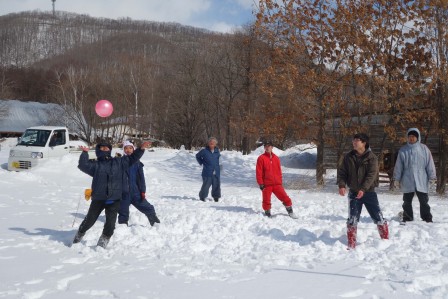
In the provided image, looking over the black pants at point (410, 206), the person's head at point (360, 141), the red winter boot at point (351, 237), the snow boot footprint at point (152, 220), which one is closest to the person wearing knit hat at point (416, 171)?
the black pants at point (410, 206)

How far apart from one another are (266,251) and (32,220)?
17.0ft

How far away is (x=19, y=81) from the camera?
78.1m

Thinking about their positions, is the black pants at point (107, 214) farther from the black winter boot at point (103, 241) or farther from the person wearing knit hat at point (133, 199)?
the person wearing knit hat at point (133, 199)

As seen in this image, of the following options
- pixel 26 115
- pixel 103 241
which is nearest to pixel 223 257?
pixel 103 241

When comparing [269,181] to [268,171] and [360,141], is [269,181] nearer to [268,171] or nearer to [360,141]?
[268,171]

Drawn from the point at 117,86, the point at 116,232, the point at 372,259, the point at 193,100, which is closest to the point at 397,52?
the point at 372,259

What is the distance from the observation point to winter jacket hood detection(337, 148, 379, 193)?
6.14 m

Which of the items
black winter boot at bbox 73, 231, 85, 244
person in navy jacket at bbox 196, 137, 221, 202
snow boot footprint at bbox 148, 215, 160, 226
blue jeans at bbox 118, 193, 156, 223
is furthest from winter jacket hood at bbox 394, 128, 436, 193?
black winter boot at bbox 73, 231, 85, 244

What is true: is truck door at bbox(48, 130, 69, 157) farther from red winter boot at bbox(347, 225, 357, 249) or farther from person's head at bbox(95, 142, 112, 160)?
red winter boot at bbox(347, 225, 357, 249)

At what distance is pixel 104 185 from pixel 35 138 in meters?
13.1

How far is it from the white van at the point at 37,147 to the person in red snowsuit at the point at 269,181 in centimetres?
1168

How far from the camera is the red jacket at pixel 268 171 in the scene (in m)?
8.68

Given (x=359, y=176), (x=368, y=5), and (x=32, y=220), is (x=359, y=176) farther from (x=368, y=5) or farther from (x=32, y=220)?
(x=368, y=5)

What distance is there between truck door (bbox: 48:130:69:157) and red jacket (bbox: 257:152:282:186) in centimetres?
1172
